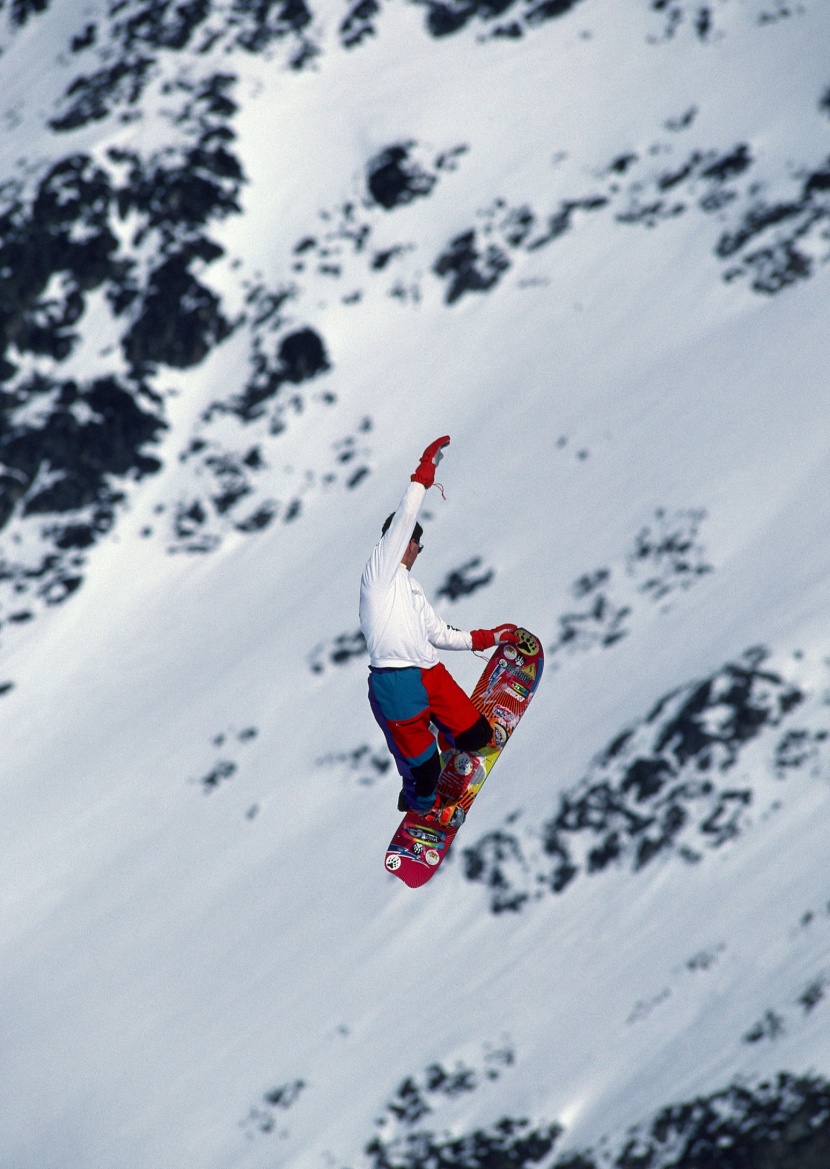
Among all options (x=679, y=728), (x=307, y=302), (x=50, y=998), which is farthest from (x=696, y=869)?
(x=307, y=302)

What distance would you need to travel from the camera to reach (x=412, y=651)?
11195mm

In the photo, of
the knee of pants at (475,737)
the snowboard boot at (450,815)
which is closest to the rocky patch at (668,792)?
the snowboard boot at (450,815)

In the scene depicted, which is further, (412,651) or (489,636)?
(489,636)

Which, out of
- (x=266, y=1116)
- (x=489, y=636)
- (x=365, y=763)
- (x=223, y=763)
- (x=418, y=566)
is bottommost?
(x=489, y=636)

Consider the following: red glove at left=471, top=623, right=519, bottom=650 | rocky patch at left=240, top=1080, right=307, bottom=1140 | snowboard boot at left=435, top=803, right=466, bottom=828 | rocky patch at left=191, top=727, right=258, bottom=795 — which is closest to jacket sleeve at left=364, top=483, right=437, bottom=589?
red glove at left=471, top=623, right=519, bottom=650

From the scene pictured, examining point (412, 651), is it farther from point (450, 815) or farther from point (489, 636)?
point (450, 815)

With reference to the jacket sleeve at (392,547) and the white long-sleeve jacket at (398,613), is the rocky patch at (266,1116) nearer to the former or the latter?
the white long-sleeve jacket at (398,613)

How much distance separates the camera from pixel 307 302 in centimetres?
7894

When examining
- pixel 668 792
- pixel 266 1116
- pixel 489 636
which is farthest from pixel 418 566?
pixel 489 636

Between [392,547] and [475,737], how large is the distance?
6.70ft

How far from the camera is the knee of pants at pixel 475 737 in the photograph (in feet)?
38.9

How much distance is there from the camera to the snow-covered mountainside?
53812 millimetres

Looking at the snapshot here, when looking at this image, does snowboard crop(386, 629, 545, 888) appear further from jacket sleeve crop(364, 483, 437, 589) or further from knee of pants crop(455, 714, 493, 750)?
jacket sleeve crop(364, 483, 437, 589)

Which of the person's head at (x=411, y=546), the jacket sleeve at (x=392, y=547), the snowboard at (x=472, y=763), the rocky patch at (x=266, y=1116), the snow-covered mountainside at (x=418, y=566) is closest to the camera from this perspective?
the jacket sleeve at (x=392, y=547)
